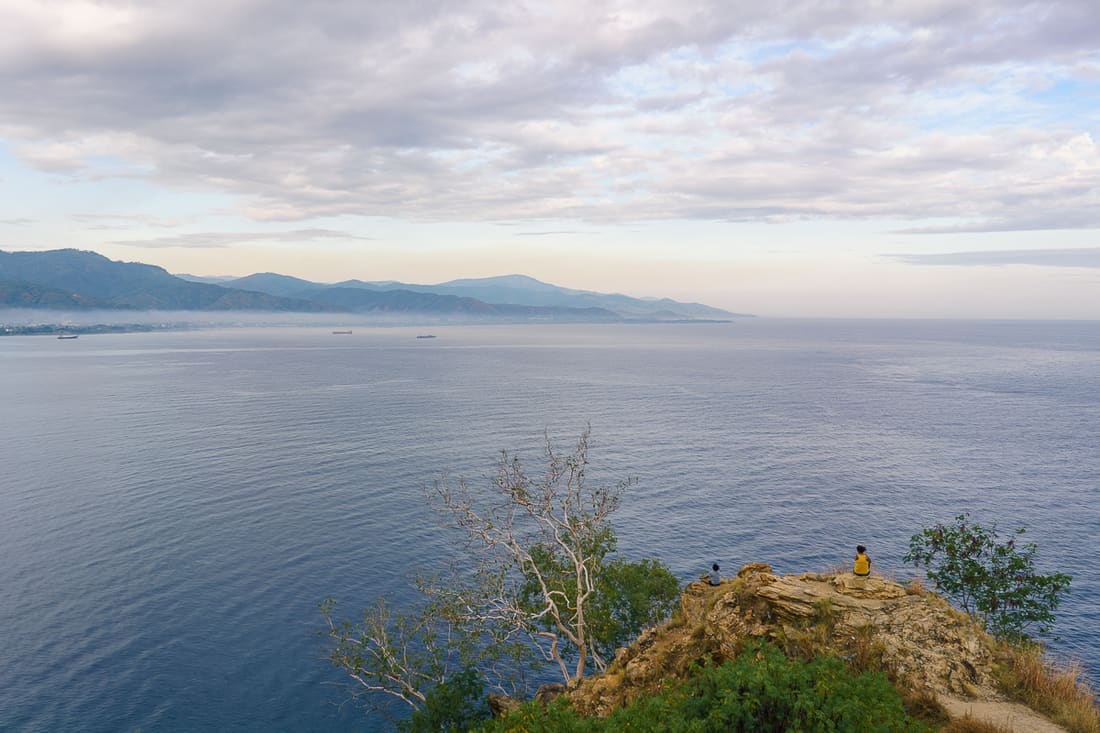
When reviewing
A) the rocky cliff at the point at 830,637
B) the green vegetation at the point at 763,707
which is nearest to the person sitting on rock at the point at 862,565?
the rocky cliff at the point at 830,637

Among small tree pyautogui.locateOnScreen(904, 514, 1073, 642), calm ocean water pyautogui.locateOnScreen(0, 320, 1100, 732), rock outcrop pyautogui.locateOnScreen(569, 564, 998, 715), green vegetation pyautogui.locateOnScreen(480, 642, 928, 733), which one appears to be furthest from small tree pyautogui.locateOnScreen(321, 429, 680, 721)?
small tree pyautogui.locateOnScreen(904, 514, 1073, 642)

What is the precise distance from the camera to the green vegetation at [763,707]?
1753 centimetres

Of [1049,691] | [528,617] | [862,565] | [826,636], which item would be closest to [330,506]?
[528,617]

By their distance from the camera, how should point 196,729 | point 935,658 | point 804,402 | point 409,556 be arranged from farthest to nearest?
point 804,402 < point 409,556 < point 196,729 < point 935,658

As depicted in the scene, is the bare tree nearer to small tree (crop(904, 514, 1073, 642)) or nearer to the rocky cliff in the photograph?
the rocky cliff

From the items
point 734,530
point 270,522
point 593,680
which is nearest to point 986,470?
point 734,530

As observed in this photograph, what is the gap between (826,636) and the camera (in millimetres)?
24875

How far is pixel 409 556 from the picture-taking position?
6319cm

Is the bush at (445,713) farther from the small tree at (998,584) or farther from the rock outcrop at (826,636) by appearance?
the small tree at (998,584)

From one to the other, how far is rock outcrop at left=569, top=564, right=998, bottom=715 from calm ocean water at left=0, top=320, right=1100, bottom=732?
24196mm

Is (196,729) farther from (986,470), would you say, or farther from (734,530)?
(986,470)

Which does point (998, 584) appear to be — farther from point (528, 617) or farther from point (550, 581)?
point (528, 617)

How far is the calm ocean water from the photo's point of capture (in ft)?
148

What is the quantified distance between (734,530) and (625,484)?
1700cm
